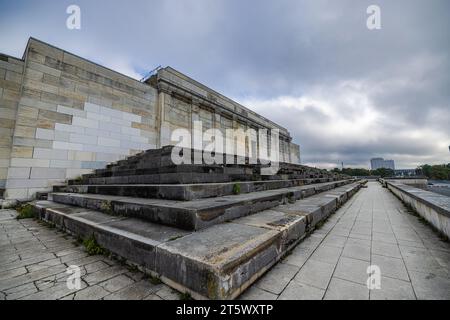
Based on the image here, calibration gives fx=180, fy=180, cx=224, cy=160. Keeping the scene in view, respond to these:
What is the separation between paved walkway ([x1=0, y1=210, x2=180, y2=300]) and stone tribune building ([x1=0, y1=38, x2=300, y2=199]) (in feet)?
15.3

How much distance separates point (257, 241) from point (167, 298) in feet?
2.76

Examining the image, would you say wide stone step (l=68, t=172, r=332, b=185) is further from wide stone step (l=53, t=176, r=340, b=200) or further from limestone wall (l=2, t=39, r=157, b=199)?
limestone wall (l=2, t=39, r=157, b=199)

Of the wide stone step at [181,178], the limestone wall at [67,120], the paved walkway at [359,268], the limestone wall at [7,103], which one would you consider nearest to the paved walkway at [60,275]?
the paved walkway at [359,268]

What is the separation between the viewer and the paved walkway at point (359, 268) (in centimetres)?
138

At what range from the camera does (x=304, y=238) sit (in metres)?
2.64

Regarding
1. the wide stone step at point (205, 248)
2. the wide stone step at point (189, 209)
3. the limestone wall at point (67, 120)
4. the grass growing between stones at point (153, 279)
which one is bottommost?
the grass growing between stones at point (153, 279)

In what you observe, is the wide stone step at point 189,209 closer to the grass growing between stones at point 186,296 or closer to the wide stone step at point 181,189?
the wide stone step at point 181,189

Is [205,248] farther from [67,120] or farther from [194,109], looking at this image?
[194,109]

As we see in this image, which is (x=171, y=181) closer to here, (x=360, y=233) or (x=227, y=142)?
(x=360, y=233)

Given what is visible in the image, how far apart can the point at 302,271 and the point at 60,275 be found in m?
2.29

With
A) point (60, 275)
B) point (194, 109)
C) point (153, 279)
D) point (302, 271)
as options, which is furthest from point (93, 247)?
point (194, 109)

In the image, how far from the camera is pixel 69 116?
22.3ft
